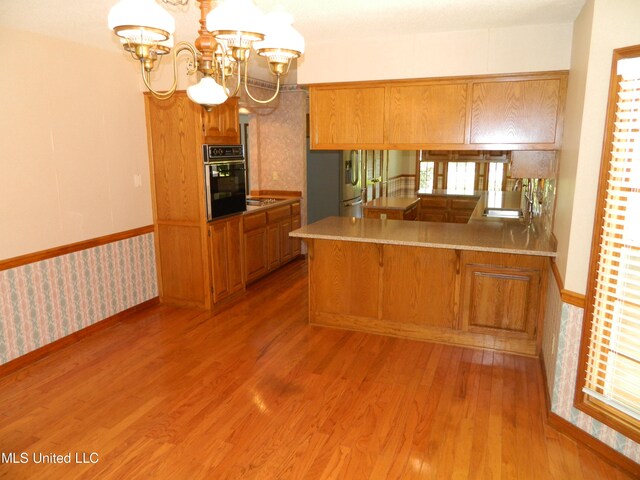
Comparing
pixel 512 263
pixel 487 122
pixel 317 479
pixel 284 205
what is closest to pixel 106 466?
pixel 317 479

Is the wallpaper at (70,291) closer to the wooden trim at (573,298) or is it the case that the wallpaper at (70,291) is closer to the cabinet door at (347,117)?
the cabinet door at (347,117)

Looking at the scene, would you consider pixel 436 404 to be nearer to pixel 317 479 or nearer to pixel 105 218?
pixel 317 479

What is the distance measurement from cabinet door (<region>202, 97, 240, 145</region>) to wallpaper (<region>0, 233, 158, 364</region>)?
1.20 meters

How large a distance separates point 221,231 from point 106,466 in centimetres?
263

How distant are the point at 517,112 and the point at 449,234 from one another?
1076 mm

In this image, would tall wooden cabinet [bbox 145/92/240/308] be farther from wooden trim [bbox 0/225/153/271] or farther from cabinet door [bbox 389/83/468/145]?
cabinet door [bbox 389/83/468/145]

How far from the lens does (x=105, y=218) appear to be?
408 centimetres

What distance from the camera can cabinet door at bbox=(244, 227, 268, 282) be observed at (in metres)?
5.16

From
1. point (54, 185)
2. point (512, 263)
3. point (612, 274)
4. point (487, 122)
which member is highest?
point (487, 122)

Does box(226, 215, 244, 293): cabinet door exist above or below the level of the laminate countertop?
below

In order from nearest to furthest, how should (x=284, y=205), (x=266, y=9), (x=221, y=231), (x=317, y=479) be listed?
(x=317, y=479), (x=266, y=9), (x=221, y=231), (x=284, y=205)

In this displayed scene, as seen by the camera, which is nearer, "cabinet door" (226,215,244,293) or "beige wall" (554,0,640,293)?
"beige wall" (554,0,640,293)

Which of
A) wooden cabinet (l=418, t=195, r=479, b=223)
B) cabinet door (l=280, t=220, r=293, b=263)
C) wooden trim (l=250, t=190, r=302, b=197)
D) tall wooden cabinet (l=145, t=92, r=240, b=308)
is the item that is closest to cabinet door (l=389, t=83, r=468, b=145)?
tall wooden cabinet (l=145, t=92, r=240, b=308)

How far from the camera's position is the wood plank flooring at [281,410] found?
2.33 meters
